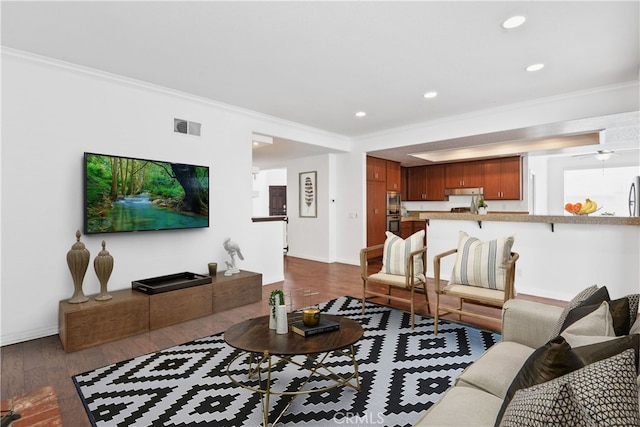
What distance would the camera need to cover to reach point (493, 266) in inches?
119

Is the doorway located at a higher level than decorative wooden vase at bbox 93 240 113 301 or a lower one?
higher

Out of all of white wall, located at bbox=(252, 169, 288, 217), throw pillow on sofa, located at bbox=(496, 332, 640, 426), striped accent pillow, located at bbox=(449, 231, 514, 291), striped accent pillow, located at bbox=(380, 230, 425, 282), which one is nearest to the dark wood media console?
striped accent pillow, located at bbox=(380, 230, 425, 282)

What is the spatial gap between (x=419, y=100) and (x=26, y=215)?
437 cm

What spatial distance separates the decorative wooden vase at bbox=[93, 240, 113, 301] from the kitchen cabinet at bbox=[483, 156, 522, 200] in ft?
23.2

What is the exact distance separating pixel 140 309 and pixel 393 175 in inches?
229

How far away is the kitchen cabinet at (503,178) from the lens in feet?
22.7

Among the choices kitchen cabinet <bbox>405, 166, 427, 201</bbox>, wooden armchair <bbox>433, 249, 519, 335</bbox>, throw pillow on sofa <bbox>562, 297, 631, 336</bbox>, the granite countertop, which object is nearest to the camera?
throw pillow on sofa <bbox>562, 297, 631, 336</bbox>

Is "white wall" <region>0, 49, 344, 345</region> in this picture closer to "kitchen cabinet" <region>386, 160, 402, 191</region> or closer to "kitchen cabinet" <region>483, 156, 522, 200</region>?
"kitchen cabinet" <region>386, 160, 402, 191</region>

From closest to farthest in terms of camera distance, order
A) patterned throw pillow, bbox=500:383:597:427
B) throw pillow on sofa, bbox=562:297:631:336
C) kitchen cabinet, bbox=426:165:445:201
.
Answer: patterned throw pillow, bbox=500:383:597:427 → throw pillow on sofa, bbox=562:297:631:336 → kitchen cabinet, bbox=426:165:445:201

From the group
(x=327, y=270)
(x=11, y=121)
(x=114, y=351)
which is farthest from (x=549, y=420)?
(x=327, y=270)

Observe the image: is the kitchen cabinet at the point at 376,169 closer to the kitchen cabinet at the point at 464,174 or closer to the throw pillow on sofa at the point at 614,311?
the kitchen cabinet at the point at 464,174

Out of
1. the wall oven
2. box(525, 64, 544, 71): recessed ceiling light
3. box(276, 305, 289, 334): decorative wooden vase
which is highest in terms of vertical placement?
box(525, 64, 544, 71): recessed ceiling light

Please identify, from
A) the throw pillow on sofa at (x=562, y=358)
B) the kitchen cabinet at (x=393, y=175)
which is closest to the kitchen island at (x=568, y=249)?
the kitchen cabinet at (x=393, y=175)

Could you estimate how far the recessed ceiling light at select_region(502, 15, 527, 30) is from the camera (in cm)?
250
